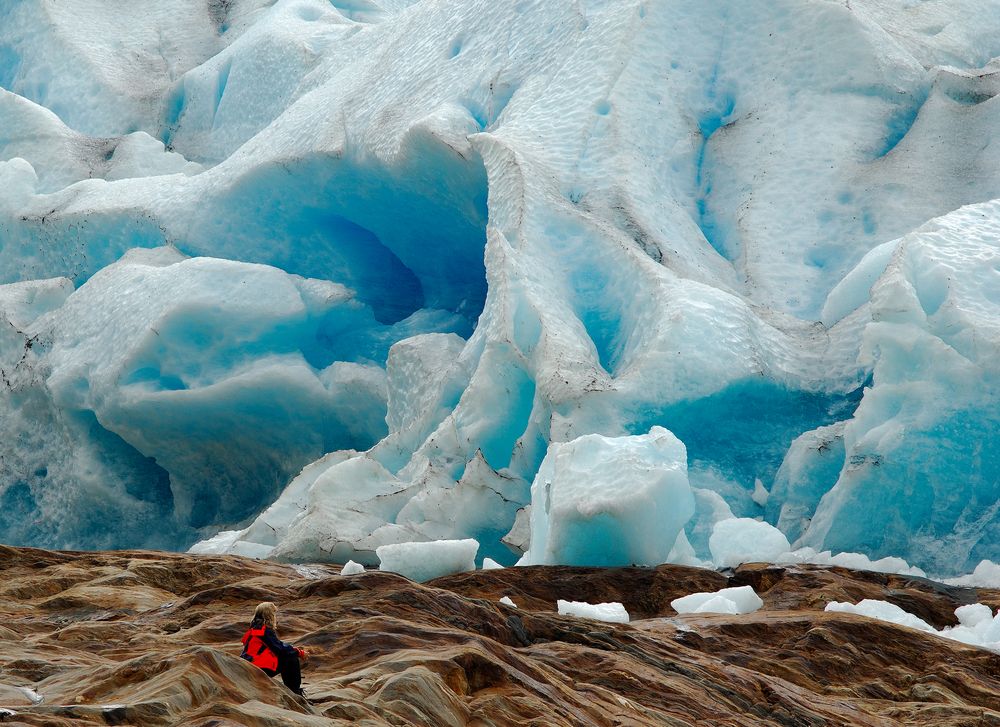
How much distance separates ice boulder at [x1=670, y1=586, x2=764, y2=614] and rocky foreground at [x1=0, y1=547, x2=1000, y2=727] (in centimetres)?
13

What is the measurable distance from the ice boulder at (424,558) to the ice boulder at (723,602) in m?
1.51

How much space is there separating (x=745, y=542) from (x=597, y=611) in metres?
2.27

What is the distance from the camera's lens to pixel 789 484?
10266 mm

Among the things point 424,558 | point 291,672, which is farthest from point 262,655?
point 424,558

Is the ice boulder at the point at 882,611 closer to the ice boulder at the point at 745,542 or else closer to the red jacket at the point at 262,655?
the ice boulder at the point at 745,542

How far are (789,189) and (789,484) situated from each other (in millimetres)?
3786

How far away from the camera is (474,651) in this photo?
5.67m

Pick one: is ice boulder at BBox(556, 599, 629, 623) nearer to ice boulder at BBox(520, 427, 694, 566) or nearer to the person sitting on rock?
ice boulder at BBox(520, 427, 694, 566)

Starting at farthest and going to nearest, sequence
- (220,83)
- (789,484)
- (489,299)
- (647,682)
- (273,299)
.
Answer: (220,83) < (273,299) < (489,299) < (789,484) < (647,682)

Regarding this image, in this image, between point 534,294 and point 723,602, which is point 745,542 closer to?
point 723,602

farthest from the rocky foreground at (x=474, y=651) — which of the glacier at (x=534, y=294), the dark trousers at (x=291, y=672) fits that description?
the glacier at (x=534, y=294)

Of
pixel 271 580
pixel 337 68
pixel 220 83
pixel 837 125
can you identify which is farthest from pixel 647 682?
pixel 220 83

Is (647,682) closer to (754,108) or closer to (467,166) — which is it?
(467,166)

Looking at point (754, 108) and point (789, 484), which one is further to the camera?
point (754, 108)
